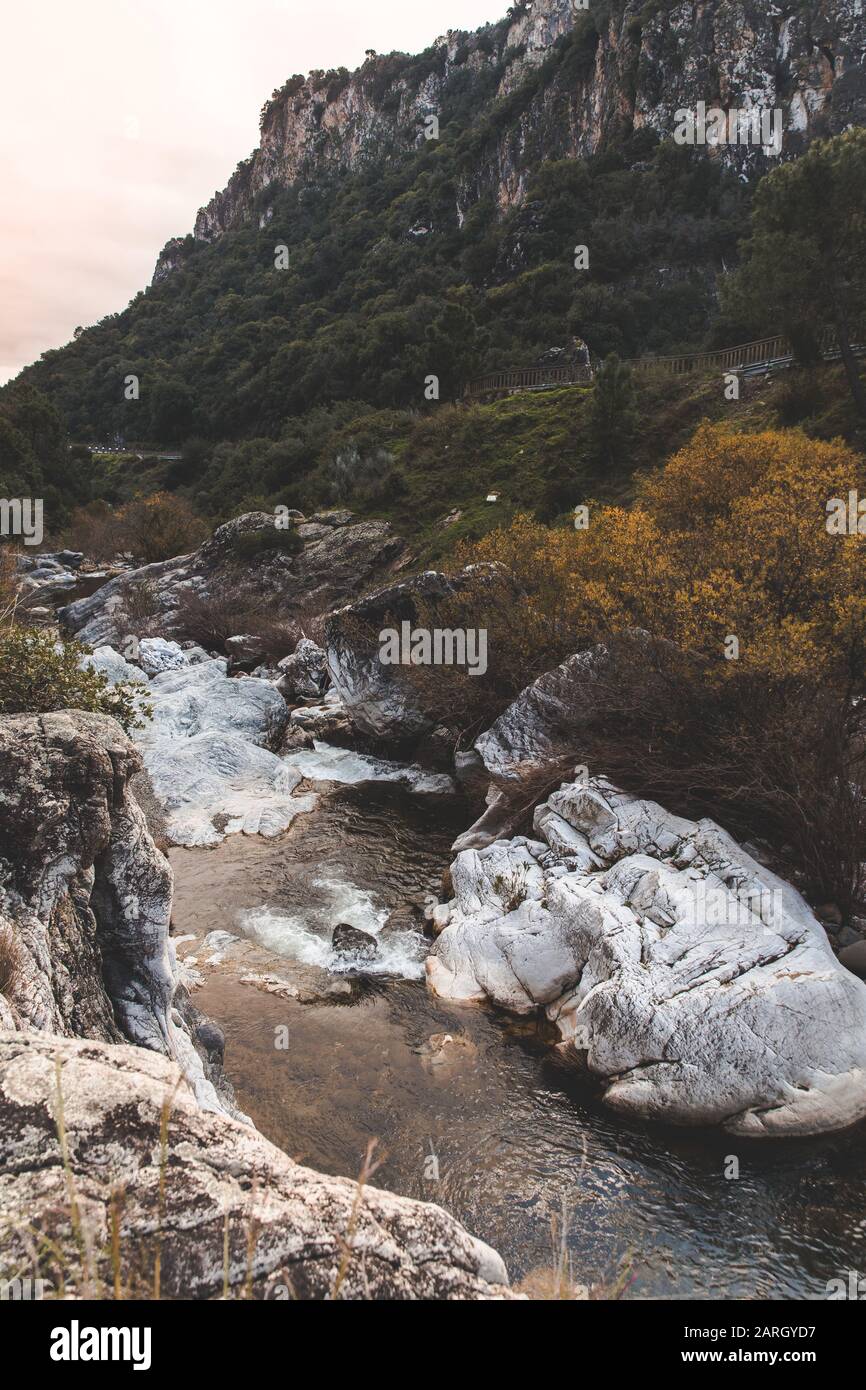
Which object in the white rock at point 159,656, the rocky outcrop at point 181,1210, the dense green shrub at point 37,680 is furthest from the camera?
the white rock at point 159,656

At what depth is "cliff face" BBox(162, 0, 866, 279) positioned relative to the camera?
6588 cm

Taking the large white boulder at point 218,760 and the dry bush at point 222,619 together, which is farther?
the dry bush at point 222,619

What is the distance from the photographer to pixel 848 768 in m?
12.2

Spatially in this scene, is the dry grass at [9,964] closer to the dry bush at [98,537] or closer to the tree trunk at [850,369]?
the tree trunk at [850,369]

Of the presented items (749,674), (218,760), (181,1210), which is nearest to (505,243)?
(218,760)

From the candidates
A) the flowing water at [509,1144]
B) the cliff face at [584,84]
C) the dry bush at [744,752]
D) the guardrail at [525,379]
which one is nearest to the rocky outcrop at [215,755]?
the flowing water at [509,1144]

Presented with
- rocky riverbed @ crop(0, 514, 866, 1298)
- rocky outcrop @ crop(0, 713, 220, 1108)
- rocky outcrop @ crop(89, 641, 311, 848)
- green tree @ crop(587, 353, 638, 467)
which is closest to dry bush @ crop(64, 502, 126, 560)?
rocky outcrop @ crop(89, 641, 311, 848)

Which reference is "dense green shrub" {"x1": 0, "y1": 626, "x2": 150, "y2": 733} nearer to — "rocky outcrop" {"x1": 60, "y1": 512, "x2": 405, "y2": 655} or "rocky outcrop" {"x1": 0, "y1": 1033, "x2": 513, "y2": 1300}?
"rocky outcrop" {"x1": 0, "y1": 1033, "x2": 513, "y2": 1300}

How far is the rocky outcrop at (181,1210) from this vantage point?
3.36 meters

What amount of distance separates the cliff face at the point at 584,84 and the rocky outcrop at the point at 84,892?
82.6m

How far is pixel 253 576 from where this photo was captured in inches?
1550

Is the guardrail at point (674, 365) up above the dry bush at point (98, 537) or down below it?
above

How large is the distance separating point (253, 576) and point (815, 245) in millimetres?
29092

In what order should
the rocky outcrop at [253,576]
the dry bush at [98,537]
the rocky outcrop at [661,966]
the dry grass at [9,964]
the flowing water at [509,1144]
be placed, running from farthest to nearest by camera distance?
1. the dry bush at [98,537]
2. the rocky outcrop at [253,576]
3. the rocky outcrop at [661,966]
4. the flowing water at [509,1144]
5. the dry grass at [9,964]
